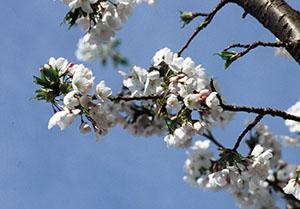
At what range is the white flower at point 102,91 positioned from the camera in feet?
8.24

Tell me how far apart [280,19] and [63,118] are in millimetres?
1088

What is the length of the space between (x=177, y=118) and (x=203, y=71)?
0.30 metres

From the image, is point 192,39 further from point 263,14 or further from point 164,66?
point 263,14

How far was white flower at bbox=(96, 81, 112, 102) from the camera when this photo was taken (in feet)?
8.24

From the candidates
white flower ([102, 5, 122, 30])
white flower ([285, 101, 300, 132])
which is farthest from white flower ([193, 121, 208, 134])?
white flower ([285, 101, 300, 132])

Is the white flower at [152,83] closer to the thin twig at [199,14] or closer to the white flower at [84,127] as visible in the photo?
the white flower at [84,127]

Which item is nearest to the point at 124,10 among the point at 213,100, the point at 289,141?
the point at 213,100

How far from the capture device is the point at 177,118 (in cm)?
271

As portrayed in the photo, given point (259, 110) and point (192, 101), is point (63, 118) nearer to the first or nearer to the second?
point (192, 101)

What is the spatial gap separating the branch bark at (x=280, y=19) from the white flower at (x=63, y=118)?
3.23ft

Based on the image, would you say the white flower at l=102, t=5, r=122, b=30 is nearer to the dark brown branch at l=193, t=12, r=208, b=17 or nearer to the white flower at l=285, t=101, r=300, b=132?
the dark brown branch at l=193, t=12, r=208, b=17

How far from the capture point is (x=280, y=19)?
101 inches

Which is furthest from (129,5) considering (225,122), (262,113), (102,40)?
(225,122)

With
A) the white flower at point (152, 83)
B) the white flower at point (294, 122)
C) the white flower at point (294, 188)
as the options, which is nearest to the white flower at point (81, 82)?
the white flower at point (152, 83)
